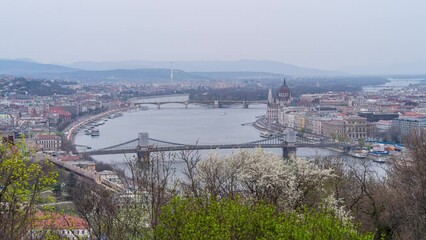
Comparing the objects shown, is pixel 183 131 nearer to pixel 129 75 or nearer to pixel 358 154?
pixel 358 154

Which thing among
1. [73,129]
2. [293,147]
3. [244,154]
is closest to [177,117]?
[73,129]

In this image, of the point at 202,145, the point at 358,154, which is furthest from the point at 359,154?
the point at 202,145

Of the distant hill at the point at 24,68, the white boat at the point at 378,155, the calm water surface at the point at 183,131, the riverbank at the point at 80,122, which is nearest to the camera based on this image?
the white boat at the point at 378,155

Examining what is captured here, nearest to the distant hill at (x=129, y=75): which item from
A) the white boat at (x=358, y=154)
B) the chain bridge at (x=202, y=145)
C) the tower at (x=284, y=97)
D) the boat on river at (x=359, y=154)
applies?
the tower at (x=284, y=97)

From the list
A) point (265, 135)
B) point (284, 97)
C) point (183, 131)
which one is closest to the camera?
point (265, 135)

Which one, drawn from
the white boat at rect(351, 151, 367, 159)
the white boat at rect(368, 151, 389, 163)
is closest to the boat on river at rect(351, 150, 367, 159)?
the white boat at rect(351, 151, 367, 159)

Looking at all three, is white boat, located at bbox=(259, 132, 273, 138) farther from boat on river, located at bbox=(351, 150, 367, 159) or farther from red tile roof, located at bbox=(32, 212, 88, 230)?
red tile roof, located at bbox=(32, 212, 88, 230)

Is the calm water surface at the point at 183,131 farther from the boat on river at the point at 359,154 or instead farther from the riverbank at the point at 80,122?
the boat on river at the point at 359,154

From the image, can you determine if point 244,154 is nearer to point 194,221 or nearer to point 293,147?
point 194,221
